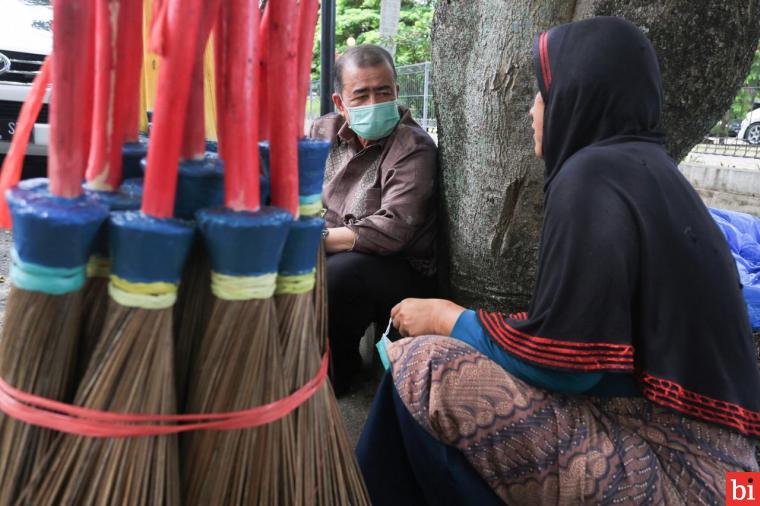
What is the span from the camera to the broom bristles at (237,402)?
0.86m

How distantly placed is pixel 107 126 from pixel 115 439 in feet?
1.40

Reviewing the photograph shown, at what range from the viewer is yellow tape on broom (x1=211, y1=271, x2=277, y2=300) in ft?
2.70

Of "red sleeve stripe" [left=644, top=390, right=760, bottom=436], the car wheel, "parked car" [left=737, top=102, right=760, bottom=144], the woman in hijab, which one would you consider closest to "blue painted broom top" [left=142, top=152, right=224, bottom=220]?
the woman in hijab

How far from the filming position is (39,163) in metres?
4.60

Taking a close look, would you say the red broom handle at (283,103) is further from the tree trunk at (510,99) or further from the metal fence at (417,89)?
the metal fence at (417,89)

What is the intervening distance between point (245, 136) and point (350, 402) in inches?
76.9

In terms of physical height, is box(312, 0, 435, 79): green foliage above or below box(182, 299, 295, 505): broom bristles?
above

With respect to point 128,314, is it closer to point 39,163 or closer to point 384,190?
point 384,190

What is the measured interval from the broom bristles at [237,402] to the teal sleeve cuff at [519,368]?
72cm

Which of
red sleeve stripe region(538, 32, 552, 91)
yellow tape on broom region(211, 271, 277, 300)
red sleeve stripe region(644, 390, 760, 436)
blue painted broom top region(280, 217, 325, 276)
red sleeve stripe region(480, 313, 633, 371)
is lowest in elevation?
red sleeve stripe region(644, 390, 760, 436)

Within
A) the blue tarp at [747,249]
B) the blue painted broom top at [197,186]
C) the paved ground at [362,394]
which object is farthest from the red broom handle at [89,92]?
the blue tarp at [747,249]

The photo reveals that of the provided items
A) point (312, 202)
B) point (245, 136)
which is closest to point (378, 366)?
point (312, 202)

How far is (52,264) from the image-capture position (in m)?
0.77

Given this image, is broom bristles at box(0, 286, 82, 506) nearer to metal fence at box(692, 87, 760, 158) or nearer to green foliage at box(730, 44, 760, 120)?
metal fence at box(692, 87, 760, 158)
